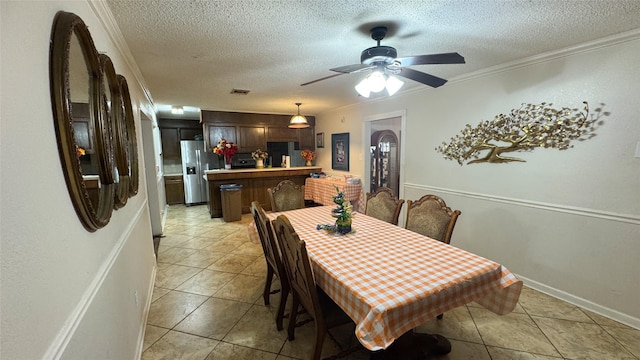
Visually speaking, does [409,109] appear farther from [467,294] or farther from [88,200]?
[88,200]

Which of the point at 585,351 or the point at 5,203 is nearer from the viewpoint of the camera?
the point at 5,203

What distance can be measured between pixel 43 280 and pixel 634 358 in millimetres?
3244

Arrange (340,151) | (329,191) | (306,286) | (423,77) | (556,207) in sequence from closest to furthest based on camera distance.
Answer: (306,286)
(423,77)
(556,207)
(329,191)
(340,151)

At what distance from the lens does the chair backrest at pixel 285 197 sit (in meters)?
3.20

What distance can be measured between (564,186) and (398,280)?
2.14 meters

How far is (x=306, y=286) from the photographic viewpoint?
1522mm

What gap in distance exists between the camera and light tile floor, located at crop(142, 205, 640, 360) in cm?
184

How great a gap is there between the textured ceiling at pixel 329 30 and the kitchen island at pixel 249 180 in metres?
2.57

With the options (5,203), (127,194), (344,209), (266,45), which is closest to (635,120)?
(344,209)

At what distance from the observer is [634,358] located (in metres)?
1.77

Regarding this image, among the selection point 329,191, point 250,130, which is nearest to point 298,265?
point 329,191

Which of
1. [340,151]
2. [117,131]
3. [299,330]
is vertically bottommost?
[299,330]

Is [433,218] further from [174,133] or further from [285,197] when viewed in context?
[174,133]

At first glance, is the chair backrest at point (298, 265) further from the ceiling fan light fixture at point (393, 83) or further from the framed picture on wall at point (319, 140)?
the framed picture on wall at point (319, 140)
